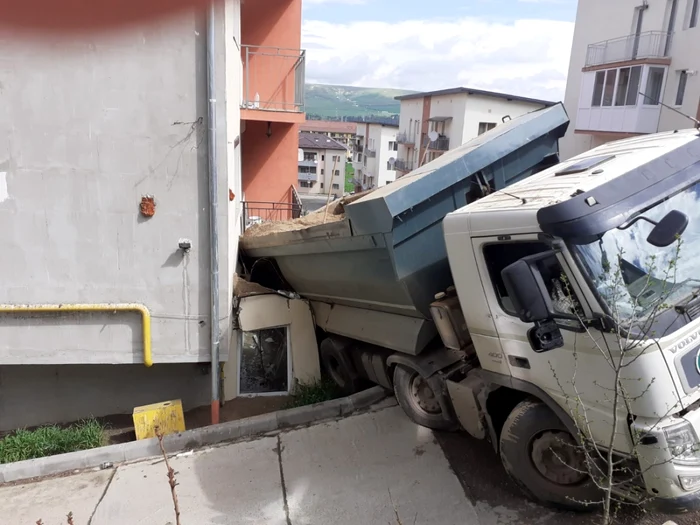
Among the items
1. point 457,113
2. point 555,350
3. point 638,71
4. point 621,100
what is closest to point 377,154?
point 457,113

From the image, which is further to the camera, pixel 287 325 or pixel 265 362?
pixel 265 362

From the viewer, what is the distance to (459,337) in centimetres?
426

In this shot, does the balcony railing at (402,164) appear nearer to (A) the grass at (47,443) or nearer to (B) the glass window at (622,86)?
Result: (B) the glass window at (622,86)

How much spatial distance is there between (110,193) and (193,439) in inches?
105

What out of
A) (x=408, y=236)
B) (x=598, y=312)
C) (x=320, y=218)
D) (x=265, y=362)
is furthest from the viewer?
(x=265, y=362)

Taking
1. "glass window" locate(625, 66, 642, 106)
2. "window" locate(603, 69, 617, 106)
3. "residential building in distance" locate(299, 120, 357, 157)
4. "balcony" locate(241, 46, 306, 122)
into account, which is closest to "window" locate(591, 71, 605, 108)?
"window" locate(603, 69, 617, 106)

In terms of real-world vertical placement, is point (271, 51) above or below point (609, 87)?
below

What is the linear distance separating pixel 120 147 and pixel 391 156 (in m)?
54.2

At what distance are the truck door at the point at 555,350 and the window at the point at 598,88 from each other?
821 inches

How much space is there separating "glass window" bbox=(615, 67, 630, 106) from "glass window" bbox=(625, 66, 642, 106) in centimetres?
17

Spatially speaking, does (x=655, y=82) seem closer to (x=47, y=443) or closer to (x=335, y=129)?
(x=47, y=443)

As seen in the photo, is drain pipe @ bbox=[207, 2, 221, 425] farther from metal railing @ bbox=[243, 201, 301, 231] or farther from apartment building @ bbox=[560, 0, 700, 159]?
apartment building @ bbox=[560, 0, 700, 159]

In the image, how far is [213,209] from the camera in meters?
5.43

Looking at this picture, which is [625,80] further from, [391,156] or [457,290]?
[391,156]
